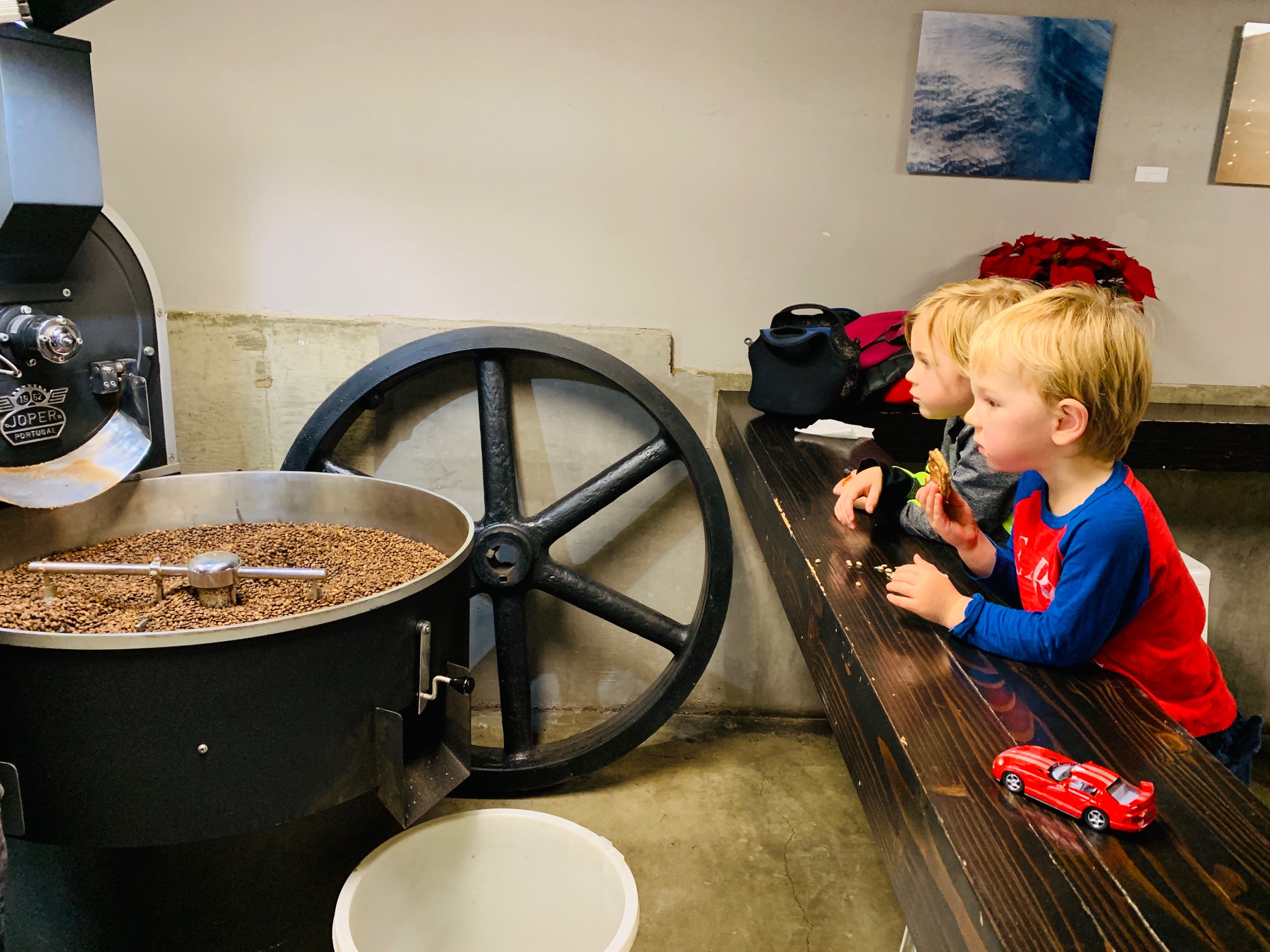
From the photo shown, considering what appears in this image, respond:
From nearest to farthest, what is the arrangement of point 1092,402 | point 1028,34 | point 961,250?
point 1092,402
point 1028,34
point 961,250

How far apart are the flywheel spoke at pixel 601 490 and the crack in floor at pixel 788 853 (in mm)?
800

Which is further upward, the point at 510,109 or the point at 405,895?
the point at 510,109

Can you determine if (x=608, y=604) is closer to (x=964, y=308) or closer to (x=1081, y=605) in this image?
(x=964, y=308)

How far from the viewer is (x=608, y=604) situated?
2.20m

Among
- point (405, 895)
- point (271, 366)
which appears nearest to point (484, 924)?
point (405, 895)

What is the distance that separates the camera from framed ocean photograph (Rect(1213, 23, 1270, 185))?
2.11 metres

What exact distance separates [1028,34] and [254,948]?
2379mm

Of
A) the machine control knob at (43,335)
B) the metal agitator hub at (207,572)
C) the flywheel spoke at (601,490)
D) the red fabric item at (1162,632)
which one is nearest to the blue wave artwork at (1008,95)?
the flywheel spoke at (601,490)

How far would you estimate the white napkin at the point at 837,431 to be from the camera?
200 centimetres

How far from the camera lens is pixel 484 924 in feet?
4.73

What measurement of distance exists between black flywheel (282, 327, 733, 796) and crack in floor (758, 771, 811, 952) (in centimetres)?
34

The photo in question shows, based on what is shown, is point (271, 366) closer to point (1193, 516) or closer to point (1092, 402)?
point (1092, 402)

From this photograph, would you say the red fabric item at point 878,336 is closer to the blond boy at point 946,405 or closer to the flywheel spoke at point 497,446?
the blond boy at point 946,405

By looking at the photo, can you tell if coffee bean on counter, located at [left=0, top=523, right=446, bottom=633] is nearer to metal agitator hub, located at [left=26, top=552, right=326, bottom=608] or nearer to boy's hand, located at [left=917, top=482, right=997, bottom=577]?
metal agitator hub, located at [left=26, top=552, right=326, bottom=608]
